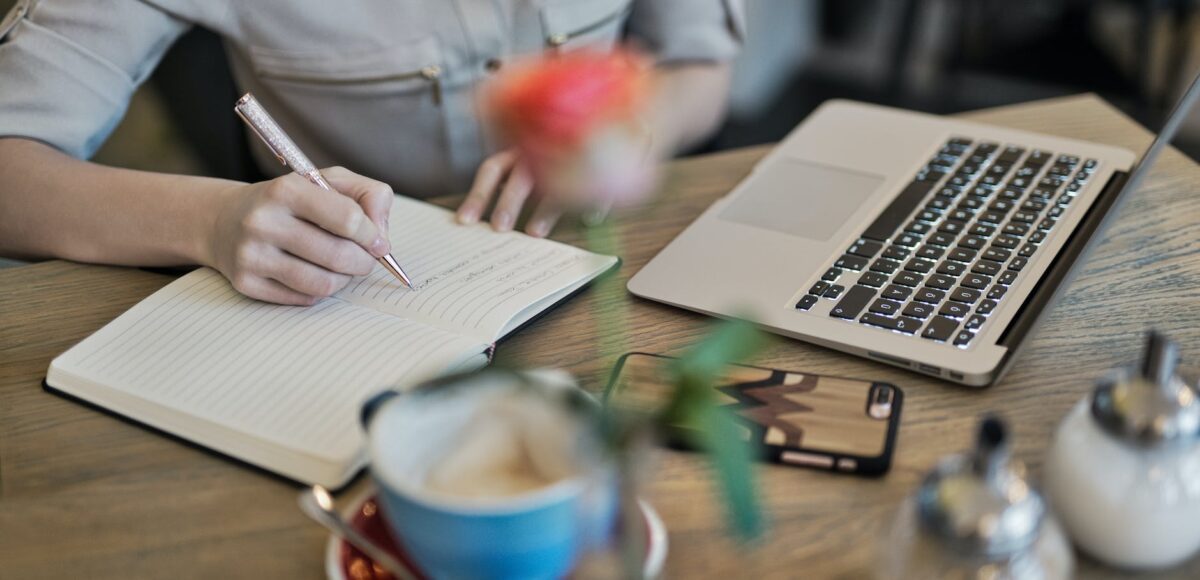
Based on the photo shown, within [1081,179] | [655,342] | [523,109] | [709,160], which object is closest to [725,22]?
[709,160]

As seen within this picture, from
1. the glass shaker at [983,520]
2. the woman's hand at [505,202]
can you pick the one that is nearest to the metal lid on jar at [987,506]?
the glass shaker at [983,520]

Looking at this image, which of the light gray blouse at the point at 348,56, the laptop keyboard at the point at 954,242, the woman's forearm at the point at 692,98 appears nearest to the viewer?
the laptop keyboard at the point at 954,242

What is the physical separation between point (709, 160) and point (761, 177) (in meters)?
0.07

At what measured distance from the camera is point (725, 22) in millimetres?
1095

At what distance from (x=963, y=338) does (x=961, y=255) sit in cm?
10

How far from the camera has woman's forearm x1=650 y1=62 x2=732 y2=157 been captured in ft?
3.52

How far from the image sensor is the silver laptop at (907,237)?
2.04 feet

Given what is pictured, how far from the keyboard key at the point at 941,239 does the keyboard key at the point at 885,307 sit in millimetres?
92

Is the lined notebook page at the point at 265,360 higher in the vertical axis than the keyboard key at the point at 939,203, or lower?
higher

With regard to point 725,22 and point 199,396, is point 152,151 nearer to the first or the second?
point 725,22

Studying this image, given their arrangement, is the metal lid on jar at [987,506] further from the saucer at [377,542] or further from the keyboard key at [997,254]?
the keyboard key at [997,254]

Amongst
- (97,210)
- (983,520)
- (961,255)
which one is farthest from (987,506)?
(97,210)

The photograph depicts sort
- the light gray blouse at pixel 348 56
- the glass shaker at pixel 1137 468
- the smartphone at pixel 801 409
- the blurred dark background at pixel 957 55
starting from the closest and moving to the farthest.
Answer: the glass shaker at pixel 1137 468
the smartphone at pixel 801 409
the light gray blouse at pixel 348 56
the blurred dark background at pixel 957 55

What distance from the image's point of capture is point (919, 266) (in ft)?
2.25
